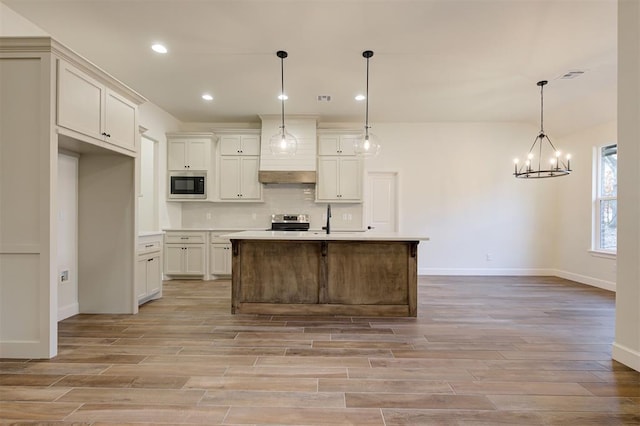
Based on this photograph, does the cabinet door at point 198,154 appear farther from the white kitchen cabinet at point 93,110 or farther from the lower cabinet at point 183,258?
the white kitchen cabinet at point 93,110

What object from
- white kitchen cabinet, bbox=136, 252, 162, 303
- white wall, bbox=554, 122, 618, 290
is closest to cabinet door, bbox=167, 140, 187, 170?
white kitchen cabinet, bbox=136, 252, 162, 303

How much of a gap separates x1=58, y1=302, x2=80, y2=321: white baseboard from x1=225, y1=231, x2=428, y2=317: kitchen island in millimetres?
1768

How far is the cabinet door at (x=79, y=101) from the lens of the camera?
2604 millimetres

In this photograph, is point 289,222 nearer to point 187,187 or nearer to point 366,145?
point 187,187

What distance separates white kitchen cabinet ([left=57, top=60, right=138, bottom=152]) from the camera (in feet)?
8.63

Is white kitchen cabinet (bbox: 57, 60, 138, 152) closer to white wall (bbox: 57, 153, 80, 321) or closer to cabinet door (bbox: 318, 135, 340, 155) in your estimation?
white wall (bbox: 57, 153, 80, 321)

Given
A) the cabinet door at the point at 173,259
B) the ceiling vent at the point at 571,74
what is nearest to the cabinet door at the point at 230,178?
the cabinet door at the point at 173,259

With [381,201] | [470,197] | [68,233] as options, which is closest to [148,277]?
[68,233]

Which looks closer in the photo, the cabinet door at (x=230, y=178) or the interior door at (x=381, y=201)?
the cabinet door at (x=230, y=178)

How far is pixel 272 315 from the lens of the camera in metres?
3.66

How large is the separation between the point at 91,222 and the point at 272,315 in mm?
2350

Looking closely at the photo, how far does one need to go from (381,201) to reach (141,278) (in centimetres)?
432

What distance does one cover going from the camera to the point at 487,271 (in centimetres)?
619

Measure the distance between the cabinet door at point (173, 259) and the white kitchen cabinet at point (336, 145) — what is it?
3133mm
